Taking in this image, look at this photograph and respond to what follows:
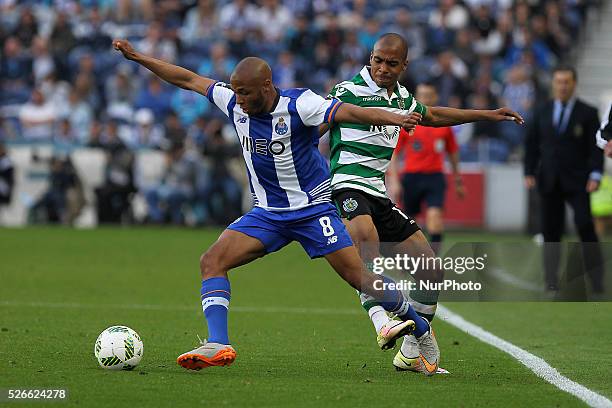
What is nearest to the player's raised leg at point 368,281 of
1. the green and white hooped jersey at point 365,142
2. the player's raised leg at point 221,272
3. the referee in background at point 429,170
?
the player's raised leg at point 221,272

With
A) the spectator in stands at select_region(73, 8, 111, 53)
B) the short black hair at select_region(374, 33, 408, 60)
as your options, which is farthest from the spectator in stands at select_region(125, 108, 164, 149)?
the short black hair at select_region(374, 33, 408, 60)

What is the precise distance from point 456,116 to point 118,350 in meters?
2.63

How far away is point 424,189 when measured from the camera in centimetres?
1479

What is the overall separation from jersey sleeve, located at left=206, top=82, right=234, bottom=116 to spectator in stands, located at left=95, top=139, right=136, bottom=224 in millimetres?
15967

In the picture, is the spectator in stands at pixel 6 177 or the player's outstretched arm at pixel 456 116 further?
the spectator in stands at pixel 6 177

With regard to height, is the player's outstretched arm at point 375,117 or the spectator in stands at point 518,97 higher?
the spectator in stands at point 518,97

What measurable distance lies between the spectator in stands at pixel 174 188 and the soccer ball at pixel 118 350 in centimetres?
1605

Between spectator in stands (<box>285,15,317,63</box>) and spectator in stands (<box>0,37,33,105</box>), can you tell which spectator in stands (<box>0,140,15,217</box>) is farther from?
spectator in stands (<box>285,15,317,63</box>)

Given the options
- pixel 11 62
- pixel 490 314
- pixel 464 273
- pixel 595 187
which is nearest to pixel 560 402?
pixel 464 273

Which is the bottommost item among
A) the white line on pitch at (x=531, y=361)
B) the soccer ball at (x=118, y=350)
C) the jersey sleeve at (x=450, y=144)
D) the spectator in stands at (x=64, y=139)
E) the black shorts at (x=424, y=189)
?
the white line on pitch at (x=531, y=361)

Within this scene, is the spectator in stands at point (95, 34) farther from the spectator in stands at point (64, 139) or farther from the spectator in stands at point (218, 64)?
the spectator in stands at point (64, 139)

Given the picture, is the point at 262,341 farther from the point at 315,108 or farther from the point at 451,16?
the point at 451,16

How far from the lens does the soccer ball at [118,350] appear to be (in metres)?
7.47

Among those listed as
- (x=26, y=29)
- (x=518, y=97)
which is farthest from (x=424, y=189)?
(x=26, y=29)
